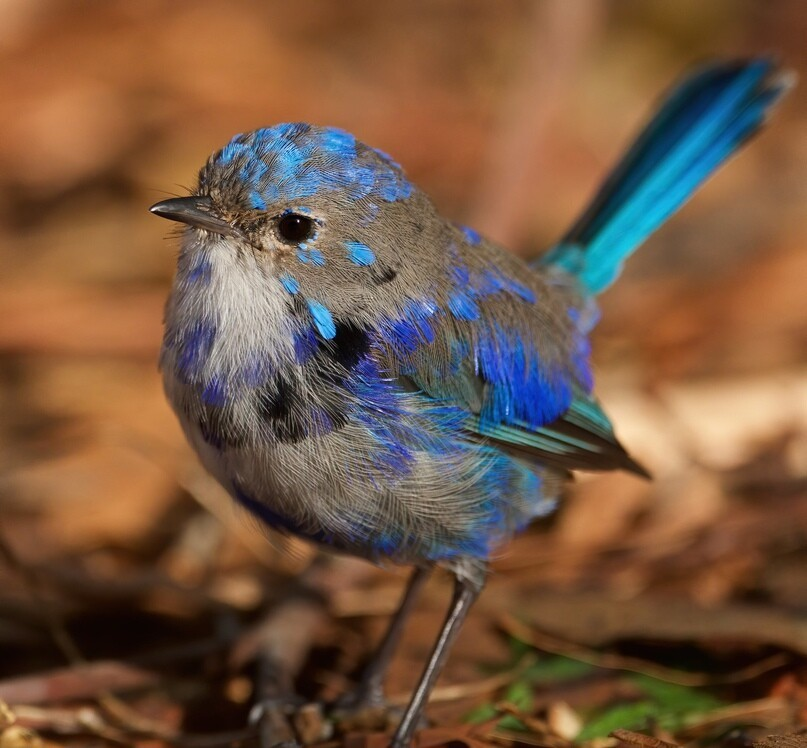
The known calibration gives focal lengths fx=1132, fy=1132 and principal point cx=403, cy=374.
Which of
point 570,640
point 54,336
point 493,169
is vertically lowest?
point 570,640

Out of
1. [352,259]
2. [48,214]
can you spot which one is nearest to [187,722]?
[352,259]

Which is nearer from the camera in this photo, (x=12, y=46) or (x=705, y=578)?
(x=705, y=578)

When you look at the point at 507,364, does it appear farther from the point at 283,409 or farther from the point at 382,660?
the point at 382,660

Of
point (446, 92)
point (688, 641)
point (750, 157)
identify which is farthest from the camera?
point (446, 92)

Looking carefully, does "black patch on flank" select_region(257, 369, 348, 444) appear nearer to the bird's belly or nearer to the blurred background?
the bird's belly

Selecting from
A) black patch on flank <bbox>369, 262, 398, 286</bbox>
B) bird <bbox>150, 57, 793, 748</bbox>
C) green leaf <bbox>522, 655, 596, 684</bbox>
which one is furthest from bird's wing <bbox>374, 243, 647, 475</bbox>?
green leaf <bbox>522, 655, 596, 684</bbox>

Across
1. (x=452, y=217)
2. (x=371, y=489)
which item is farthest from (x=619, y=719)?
(x=452, y=217)

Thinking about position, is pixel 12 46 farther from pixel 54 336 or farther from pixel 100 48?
pixel 54 336
